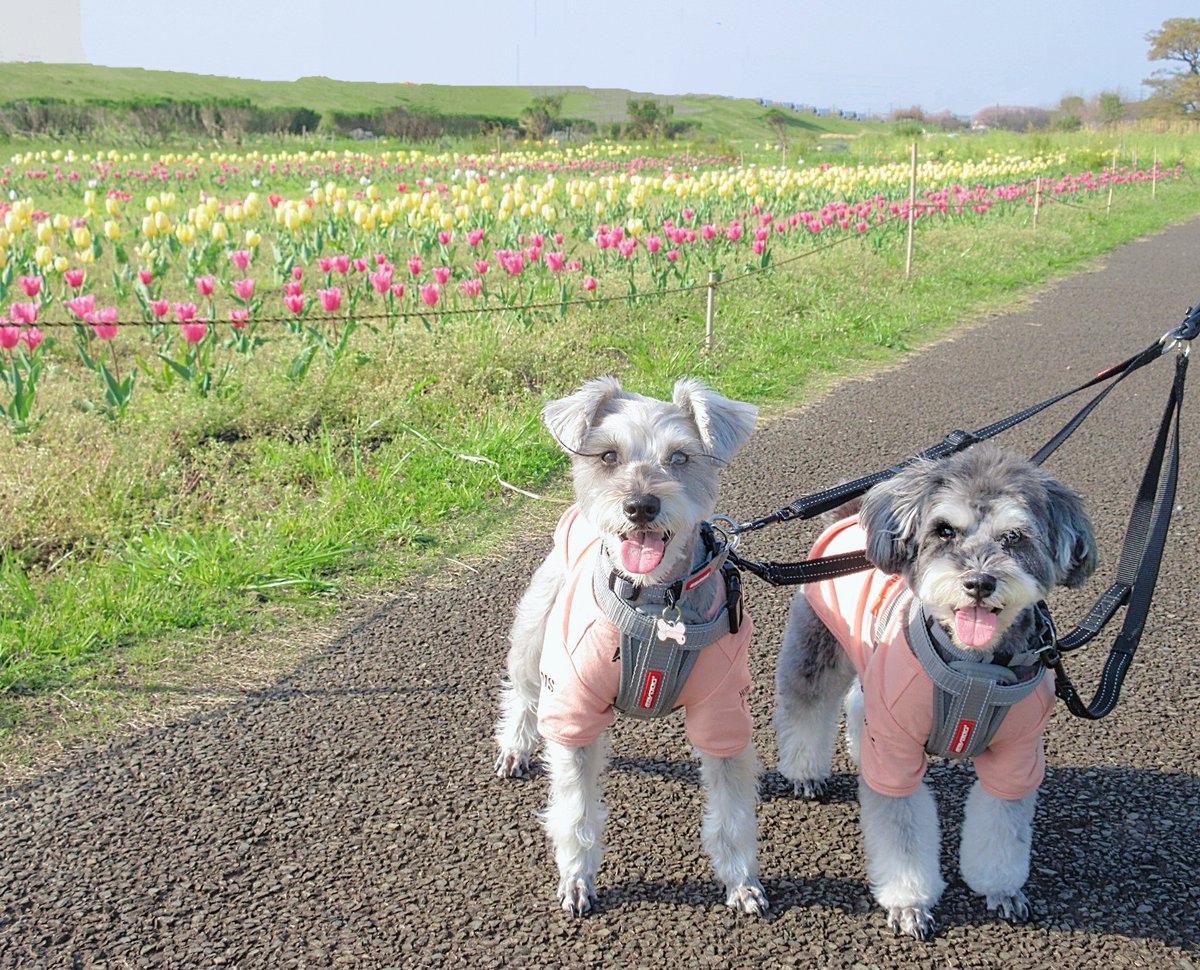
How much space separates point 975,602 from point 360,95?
7056 cm

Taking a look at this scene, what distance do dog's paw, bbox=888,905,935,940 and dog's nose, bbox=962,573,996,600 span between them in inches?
41.0

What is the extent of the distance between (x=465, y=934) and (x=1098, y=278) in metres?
16.5

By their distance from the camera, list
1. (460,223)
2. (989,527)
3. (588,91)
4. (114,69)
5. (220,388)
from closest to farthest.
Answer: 1. (989,527)
2. (220,388)
3. (460,223)
4. (114,69)
5. (588,91)

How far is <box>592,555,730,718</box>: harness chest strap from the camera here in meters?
2.97

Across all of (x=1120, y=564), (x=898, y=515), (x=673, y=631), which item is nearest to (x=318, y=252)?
(x=673, y=631)

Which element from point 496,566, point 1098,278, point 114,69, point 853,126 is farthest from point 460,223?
point 853,126

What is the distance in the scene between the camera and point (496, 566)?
555cm

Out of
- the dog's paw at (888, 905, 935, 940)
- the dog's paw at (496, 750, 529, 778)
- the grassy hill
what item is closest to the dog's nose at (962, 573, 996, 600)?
the dog's paw at (888, 905, 935, 940)

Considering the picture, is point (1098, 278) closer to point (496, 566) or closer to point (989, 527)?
point (496, 566)

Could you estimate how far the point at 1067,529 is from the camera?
9.11 feet

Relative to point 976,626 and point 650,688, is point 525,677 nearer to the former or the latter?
point 650,688

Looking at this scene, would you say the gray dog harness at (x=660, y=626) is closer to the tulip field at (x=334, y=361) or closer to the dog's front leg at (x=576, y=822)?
the dog's front leg at (x=576, y=822)

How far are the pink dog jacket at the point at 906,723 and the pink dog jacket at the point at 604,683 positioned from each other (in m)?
0.37

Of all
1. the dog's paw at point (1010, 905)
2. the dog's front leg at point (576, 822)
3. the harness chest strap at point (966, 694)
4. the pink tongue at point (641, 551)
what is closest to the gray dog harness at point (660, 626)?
the pink tongue at point (641, 551)
